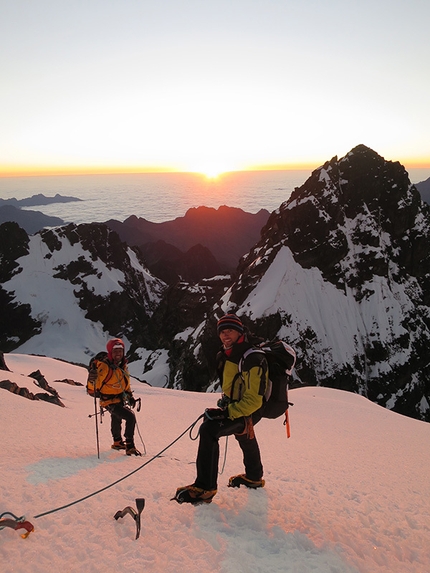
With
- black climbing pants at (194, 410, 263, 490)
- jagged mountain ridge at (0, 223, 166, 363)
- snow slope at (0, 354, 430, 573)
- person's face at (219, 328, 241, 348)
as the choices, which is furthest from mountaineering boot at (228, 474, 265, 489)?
jagged mountain ridge at (0, 223, 166, 363)

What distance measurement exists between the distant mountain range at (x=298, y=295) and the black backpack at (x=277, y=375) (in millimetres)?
50678

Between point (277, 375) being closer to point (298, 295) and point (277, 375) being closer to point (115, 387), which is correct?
point (115, 387)

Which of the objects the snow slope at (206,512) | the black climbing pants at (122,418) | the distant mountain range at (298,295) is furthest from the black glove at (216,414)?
the distant mountain range at (298,295)

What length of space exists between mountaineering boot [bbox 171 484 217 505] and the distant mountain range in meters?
50.9

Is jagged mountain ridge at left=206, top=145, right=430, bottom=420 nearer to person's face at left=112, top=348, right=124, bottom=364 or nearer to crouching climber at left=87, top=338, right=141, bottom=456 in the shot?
crouching climber at left=87, top=338, right=141, bottom=456

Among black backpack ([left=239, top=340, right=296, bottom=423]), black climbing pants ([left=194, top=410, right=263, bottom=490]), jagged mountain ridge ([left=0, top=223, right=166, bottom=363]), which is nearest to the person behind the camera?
black climbing pants ([left=194, top=410, right=263, bottom=490])

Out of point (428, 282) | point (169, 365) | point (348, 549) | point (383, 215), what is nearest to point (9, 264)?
point (169, 365)

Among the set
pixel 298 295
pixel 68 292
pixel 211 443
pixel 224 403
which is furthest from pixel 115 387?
pixel 68 292

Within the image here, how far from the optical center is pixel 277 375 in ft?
18.2

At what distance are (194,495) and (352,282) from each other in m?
79.0

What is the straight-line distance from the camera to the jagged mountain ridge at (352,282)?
211 ft

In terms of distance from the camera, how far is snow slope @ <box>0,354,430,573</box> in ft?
12.8

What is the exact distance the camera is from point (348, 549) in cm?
446

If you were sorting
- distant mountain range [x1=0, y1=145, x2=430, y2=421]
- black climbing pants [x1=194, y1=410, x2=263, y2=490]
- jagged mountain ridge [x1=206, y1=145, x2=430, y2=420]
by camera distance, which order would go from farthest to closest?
distant mountain range [x1=0, y1=145, x2=430, y2=421] < jagged mountain ridge [x1=206, y1=145, x2=430, y2=420] < black climbing pants [x1=194, y1=410, x2=263, y2=490]
